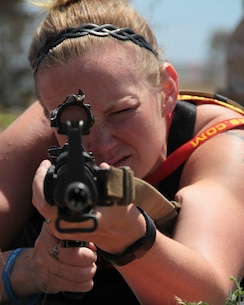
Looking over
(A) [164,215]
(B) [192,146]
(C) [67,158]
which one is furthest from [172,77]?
(C) [67,158]

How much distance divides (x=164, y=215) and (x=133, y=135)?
1.10ft

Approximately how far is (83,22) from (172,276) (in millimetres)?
1175

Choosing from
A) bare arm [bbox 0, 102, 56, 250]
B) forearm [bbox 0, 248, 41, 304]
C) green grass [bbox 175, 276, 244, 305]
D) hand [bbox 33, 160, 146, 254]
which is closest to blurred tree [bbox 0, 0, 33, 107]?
bare arm [bbox 0, 102, 56, 250]

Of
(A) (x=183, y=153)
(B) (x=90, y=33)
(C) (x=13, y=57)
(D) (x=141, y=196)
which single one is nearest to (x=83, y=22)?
(B) (x=90, y=33)

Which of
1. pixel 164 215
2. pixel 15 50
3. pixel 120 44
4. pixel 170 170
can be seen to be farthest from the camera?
pixel 15 50

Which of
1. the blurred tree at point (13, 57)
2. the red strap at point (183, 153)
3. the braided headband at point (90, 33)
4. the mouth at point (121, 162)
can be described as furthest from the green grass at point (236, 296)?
the blurred tree at point (13, 57)

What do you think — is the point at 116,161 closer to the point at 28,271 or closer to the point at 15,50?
the point at 28,271

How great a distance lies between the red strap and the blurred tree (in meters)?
11.2

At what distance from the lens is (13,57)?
48.0 ft

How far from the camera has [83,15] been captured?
10.2 feet

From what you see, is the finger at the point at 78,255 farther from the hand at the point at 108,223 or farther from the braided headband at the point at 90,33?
the braided headband at the point at 90,33

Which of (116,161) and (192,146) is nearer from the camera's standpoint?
(116,161)

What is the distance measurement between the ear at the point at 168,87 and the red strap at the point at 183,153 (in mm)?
167

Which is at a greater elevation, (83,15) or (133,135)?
(83,15)
